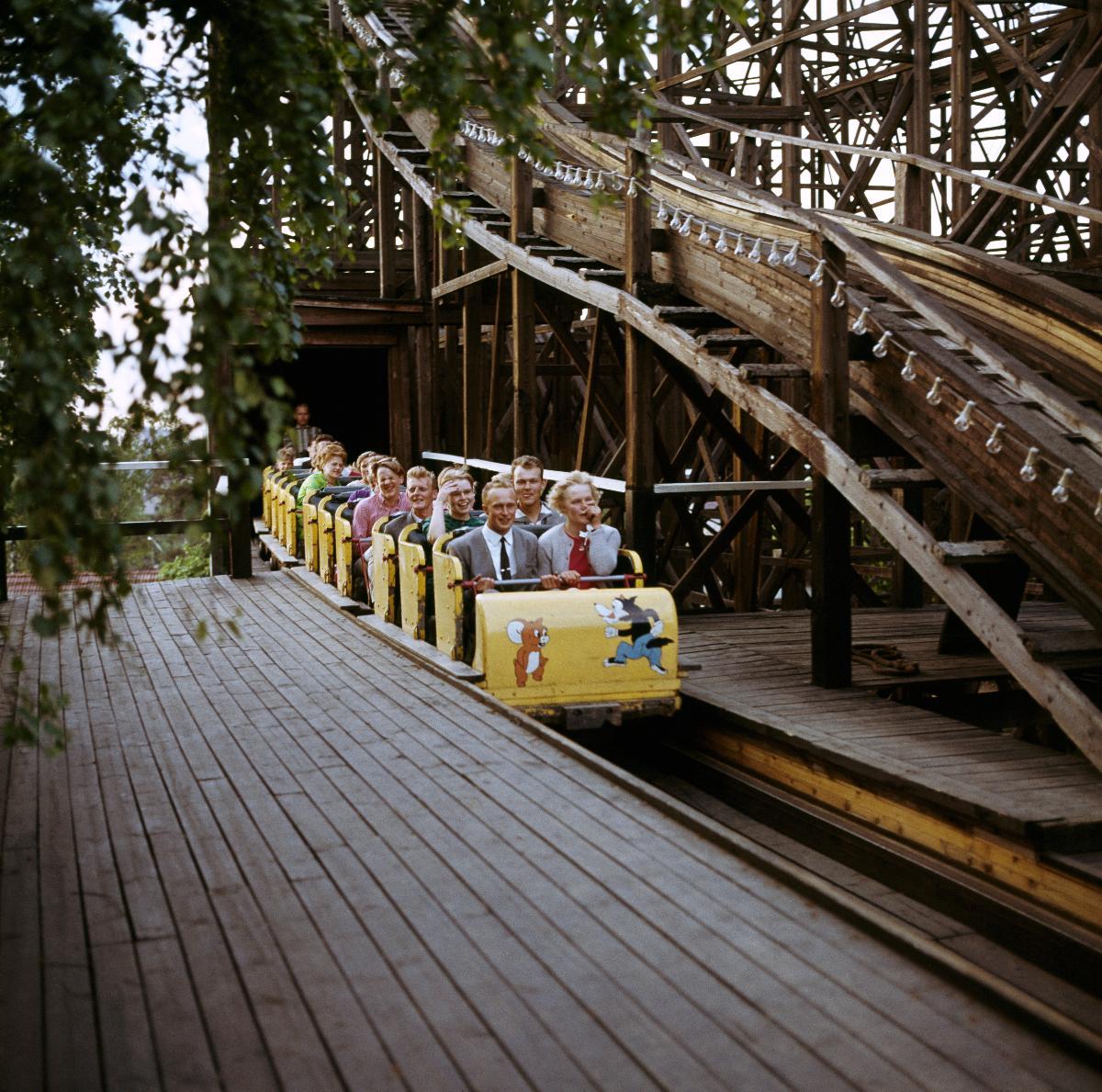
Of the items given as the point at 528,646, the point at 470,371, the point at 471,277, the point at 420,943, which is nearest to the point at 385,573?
the point at 528,646

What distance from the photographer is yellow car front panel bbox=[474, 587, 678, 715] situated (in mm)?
7094

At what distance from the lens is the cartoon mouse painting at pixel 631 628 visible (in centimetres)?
720

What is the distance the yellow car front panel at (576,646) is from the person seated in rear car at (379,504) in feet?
10.8

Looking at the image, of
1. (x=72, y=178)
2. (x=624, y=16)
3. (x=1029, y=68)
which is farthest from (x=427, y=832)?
(x=1029, y=68)

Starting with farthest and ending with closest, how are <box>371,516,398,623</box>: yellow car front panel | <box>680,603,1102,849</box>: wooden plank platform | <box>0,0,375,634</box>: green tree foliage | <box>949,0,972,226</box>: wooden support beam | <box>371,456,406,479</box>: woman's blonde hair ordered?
<box>949,0,972,226</box>: wooden support beam → <box>371,456,406,479</box>: woman's blonde hair → <box>371,516,398,623</box>: yellow car front panel → <box>680,603,1102,849</box>: wooden plank platform → <box>0,0,375,634</box>: green tree foliage

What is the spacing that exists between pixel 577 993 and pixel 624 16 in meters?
2.33

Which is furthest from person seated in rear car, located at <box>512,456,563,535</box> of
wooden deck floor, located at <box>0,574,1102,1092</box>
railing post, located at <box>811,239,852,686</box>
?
wooden deck floor, located at <box>0,574,1102,1092</box>

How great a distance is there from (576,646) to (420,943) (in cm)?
365

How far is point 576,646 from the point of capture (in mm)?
7172

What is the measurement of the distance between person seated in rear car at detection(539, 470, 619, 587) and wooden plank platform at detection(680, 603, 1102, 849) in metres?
0.89

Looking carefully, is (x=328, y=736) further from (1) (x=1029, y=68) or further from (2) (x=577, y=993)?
(1) (x=1029, y=68)

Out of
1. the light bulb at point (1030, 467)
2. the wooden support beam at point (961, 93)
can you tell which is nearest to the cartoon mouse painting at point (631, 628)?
the light bulb at point (1030, 467)

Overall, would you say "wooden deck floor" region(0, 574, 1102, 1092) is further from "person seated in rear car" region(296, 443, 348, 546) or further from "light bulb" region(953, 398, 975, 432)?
"person seated in rear car" region(296, 443, 348, 546)

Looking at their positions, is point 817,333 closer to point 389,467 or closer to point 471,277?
point 389,467
